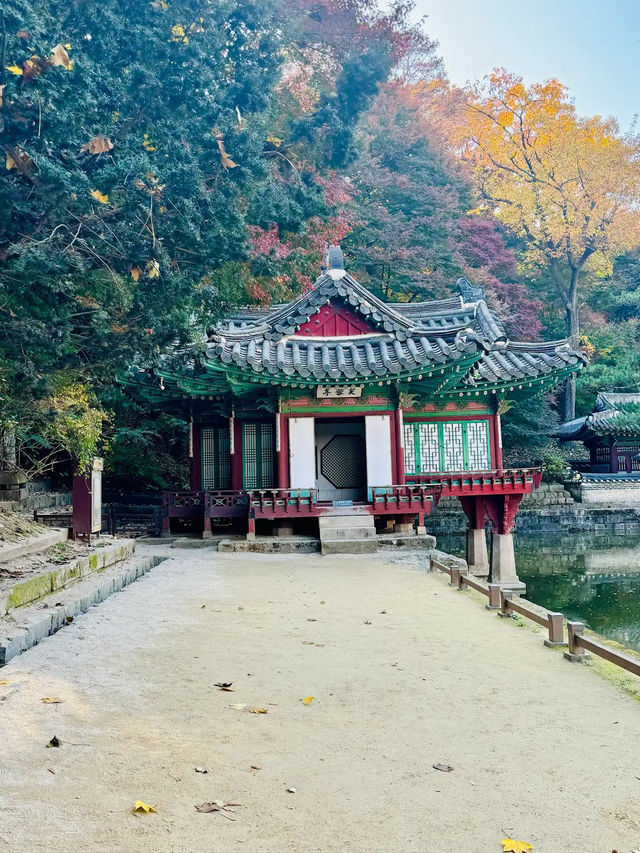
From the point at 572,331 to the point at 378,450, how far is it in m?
23.6

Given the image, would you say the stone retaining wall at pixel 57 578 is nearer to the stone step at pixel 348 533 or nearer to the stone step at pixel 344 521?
the stone step at pixel 348 533

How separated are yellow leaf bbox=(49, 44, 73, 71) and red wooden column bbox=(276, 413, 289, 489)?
1098 cm

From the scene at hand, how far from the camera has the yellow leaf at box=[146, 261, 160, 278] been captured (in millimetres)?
7250

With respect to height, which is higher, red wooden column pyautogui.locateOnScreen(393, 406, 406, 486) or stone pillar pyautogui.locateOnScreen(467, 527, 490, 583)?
red wooden column pyautogui.locateOnScreen(393, 406, 406, 486)

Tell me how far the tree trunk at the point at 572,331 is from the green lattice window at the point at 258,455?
22.1 metres

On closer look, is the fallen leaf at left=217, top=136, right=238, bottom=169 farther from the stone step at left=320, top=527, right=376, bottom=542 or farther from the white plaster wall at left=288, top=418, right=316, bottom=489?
the white plaster wall at left=288, top=418, right=316, bottom=489

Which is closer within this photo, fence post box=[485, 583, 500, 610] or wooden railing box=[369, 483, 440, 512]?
fence post box=[485, 583, 500, 610]

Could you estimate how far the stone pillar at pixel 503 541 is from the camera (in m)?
15.1

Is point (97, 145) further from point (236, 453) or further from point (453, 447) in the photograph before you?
point (453, 447)

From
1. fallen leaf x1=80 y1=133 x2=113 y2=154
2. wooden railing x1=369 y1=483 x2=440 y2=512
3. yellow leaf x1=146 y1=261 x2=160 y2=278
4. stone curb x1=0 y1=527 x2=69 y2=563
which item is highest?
fallen leaf x1=80 y1=133 x2=113 y2=154

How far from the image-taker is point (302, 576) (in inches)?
436

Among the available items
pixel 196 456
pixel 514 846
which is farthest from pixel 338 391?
pixel 514 846

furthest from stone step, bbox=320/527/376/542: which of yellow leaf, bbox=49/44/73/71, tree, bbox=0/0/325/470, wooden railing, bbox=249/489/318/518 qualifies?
yellow leaf, bbox=49/44/73/71

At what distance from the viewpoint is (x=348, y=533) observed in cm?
1423
